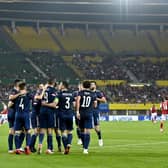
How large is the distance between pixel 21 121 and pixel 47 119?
2.89 ft

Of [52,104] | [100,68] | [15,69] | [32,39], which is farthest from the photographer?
[32,39]

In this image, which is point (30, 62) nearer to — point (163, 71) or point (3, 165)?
point (163, 71)

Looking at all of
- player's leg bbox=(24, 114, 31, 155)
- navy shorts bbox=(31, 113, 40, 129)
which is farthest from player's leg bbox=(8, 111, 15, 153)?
navy shorts bbox=(31, 113, 40, 129)

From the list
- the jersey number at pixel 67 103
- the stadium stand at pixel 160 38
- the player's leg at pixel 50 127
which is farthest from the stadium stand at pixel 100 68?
the player's leg at pixel 50 127

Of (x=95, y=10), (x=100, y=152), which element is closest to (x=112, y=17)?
(x=95, y=10)

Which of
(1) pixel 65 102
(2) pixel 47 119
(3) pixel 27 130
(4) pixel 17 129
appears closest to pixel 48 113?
(2) pixel 47 119

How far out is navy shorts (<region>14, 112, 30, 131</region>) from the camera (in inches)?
742

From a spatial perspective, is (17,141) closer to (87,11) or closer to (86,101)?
(86,101)

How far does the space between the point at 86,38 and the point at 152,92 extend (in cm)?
1222

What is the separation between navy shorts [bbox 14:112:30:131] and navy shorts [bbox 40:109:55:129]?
509 mm

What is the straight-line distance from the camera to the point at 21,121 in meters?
18.9

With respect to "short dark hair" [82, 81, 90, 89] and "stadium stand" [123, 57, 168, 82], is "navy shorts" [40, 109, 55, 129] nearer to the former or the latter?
"short dark hair" [82, 81, 90, 89]

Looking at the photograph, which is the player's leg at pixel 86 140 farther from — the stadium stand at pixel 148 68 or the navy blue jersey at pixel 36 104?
the stadium stand at pixel 148 68

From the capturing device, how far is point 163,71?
76.2 meters
